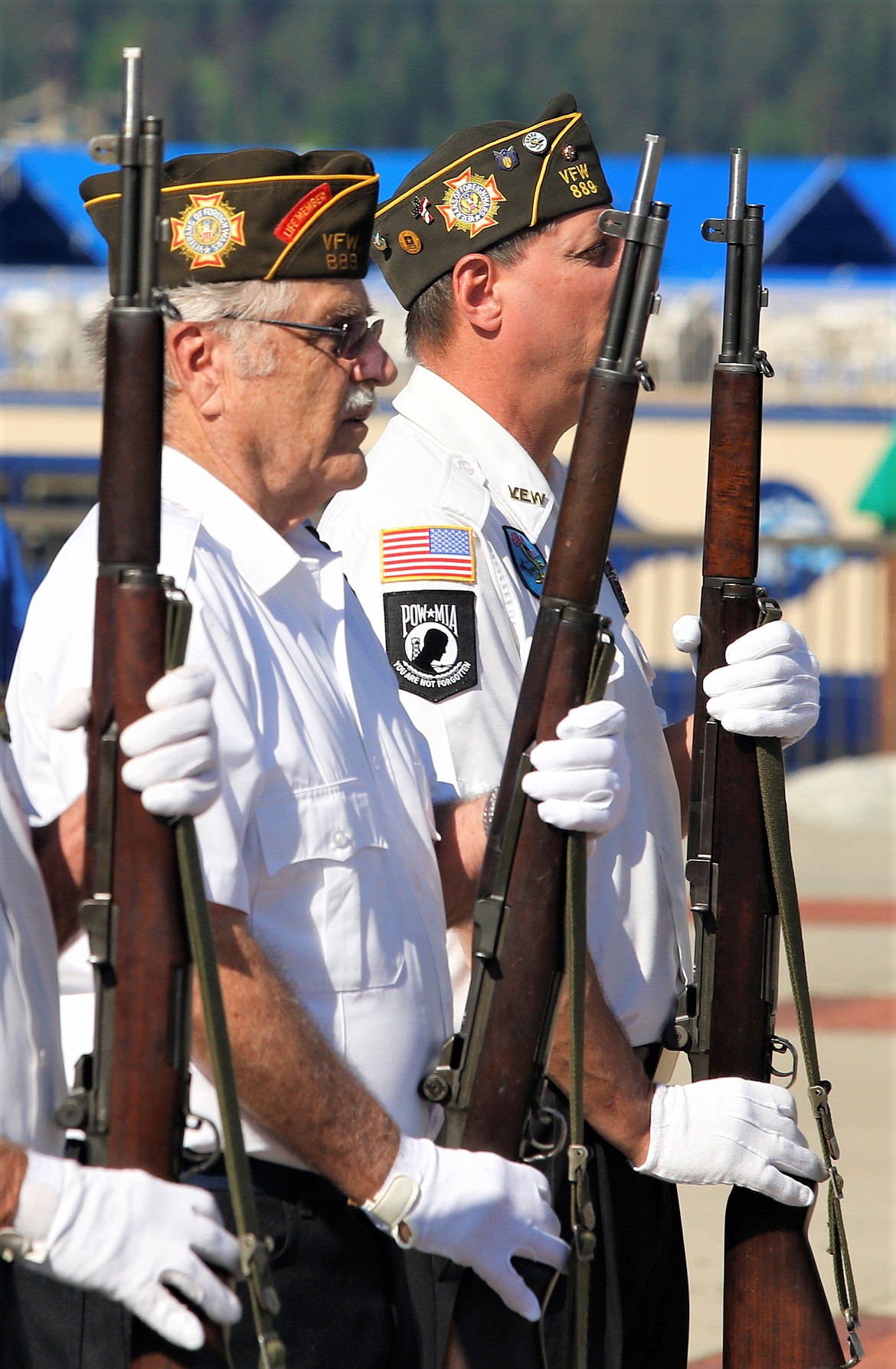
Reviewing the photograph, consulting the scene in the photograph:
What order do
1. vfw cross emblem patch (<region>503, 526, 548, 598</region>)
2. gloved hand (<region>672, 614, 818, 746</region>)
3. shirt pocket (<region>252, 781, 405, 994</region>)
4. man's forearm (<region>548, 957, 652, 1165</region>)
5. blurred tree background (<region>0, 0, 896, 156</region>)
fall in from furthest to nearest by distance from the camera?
blurred tree background (<region>0, 0, 896, 156</region>) < vfw cross emblem patch (<region>503, 526, 548, 598</region>) < gloved hand (<region>672, 614, 818, 746</region>) < man's forearm (<region>548, 957, 652, 1165</region>) < shirt pocket (<region>252, 781, 405, 994</region>)

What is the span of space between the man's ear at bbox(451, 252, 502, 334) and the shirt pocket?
1088 millimetres

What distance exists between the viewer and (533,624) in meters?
3.16

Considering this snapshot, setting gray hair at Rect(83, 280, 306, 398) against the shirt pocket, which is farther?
gray hair at Rect(83, 280, 306, 398)

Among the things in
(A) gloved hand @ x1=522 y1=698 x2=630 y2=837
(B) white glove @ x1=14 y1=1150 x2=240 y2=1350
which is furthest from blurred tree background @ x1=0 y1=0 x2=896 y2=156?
(B) white glove @ x1=14 y1=1150 x2=240 y2=1350

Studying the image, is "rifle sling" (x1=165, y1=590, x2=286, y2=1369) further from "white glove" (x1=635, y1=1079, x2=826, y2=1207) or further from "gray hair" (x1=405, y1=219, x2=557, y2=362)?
"gray hair" (x1=405, y1=219, x2=557, y2=362)

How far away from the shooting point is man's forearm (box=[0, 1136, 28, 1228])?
2.08m

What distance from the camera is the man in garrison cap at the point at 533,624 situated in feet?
9.53

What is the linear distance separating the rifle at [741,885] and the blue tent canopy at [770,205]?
66.0 ft

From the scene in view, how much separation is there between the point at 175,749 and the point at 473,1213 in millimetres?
692

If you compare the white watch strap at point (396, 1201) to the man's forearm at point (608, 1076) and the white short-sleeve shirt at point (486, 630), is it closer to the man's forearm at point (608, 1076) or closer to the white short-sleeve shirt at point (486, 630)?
the man's forearm at point (608, 1076)

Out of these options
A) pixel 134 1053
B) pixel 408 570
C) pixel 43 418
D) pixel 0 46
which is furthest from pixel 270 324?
pixel 0 46

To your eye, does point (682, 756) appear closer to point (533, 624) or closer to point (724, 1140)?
point (533, 624)

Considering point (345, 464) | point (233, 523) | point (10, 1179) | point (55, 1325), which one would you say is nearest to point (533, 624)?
point (345, 464)

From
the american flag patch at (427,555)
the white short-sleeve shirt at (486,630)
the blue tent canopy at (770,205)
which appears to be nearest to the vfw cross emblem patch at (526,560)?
the white short-sleeve shirt at (486,630)
